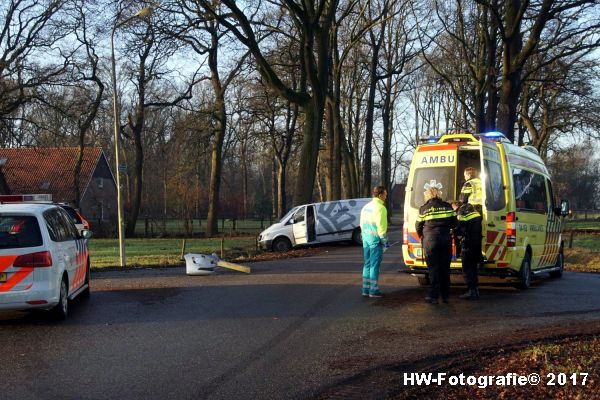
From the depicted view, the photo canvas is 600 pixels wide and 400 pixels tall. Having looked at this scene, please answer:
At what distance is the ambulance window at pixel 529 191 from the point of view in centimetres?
1247

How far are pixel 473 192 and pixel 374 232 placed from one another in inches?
79.8

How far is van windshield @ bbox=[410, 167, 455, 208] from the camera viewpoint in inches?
488

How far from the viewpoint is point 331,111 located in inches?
1359

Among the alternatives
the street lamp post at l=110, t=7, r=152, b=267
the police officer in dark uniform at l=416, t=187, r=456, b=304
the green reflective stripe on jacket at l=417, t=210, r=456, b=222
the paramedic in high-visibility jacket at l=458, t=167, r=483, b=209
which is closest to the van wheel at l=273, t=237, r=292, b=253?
the street lamp post at l=110, t=7, r=152, b=267

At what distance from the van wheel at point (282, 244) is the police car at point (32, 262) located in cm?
1613

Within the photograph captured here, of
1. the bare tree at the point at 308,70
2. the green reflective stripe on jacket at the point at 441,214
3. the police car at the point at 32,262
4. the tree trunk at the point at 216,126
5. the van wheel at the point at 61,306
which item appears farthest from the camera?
the tree trunk at the point at 216,126

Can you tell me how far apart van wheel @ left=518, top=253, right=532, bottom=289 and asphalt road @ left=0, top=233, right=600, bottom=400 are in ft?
0.74

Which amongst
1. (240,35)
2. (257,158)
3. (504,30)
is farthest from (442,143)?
(257,158)

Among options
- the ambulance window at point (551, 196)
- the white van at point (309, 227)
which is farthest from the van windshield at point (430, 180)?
the white van at point (309, 227)

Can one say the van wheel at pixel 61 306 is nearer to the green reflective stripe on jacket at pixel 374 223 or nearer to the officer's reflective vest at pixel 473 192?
the green reflective stripe on jacket at pixel 374 223

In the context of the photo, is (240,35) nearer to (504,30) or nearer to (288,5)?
(288,5)

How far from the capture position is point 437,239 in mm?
10523

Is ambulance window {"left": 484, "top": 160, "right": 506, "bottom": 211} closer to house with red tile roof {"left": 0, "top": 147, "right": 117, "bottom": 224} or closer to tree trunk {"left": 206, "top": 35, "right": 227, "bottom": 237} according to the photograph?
tree trunk {"left": 206, "top": 35, "right": 227, "bottom": 237}

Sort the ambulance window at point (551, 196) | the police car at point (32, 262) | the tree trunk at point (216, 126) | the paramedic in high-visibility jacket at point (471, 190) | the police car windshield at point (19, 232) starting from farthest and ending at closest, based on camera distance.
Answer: the tree trunk at point (216, 126) < the ambulance window at point (551, 196) < the paramedic in high-visibility jacket at point (471, 190) < the police car windshield at point (19, 232) < the police car at point (32, 262)
